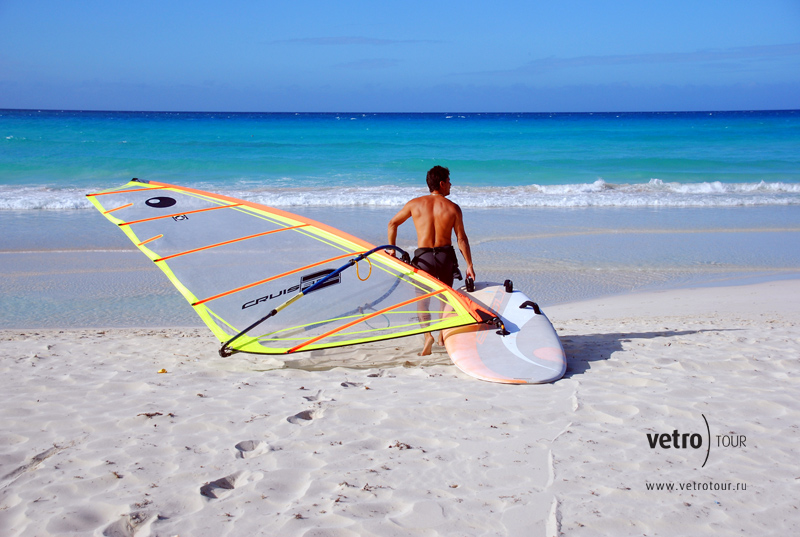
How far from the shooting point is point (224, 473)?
101 inches

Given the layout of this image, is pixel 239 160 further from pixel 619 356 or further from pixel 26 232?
pixel 619 356

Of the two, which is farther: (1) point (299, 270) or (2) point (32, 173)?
(2) point (32, 173)

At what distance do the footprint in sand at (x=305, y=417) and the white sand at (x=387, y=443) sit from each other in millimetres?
16

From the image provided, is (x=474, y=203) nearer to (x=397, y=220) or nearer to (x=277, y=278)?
(x=397, y=220)

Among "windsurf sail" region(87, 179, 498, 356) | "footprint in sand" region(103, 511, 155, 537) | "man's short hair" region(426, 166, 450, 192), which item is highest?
"man's short hair" region(426, 166, 450, 192)

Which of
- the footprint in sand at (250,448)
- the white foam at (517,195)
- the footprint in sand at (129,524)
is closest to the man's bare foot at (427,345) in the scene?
the footprint in sand at (250,448)

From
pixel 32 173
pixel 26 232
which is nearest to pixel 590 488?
pixel 26 232

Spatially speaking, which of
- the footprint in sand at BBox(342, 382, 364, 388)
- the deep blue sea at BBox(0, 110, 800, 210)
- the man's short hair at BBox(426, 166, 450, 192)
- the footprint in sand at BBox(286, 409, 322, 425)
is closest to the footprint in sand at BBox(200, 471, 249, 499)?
the footprint in sand at BBox(286, 409, 322, 425)

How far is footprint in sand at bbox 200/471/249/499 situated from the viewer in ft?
7.86

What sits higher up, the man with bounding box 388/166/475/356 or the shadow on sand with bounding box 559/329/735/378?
the man with bounding box 388/166/475/356

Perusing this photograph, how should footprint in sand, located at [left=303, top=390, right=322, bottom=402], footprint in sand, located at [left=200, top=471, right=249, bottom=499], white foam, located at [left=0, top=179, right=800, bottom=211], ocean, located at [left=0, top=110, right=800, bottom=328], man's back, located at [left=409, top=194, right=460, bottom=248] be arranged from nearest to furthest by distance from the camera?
footprint in sand, located at [left=200, top=471, right=249, bottom=499] → footprint in sand, located at [left=303, top=390, right=322, bottom=402] → man's back, located at [left=409, top=194, right=460, bottom=248] → ocean, located at [left=0, top=110, right=800, bottom=328] → white foam, located at [left=0, top=179, right=800, bottom=211]

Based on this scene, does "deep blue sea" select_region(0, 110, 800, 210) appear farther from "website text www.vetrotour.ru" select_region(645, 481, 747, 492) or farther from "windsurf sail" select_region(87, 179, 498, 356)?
"website text www.vetrotour.ru" select_region(645, 481, 747, 492)

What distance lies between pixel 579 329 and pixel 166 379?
3.49 metres

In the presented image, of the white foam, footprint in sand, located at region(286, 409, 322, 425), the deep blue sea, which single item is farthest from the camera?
the deep blue sea
